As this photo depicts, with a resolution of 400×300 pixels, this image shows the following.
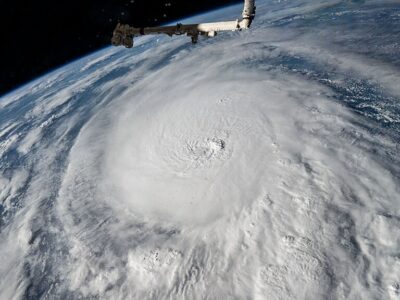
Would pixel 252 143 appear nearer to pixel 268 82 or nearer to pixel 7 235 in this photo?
pixel 268 82

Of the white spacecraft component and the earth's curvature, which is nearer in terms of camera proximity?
the white spacecraft component

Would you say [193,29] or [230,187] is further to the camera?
[230,187]

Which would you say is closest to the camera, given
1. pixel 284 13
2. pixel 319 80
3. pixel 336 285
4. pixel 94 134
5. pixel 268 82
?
pixel 336 285

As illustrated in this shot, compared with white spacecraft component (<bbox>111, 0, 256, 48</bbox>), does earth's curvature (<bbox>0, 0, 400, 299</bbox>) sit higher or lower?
lower

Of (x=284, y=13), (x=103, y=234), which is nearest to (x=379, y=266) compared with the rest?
(x=103, y=234)
